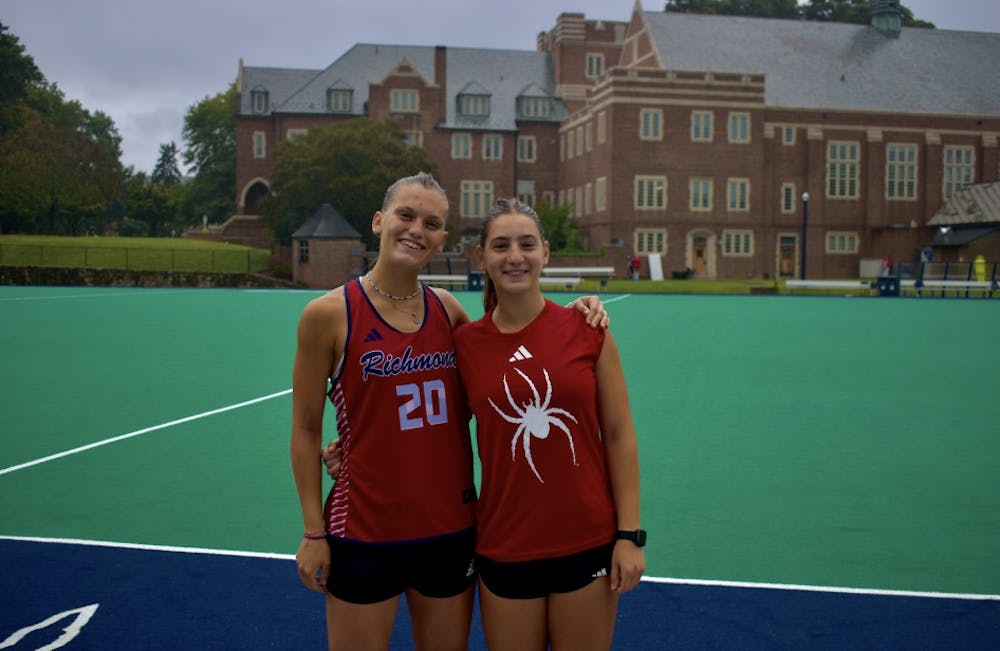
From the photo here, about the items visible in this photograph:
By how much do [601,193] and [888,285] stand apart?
2584 centimetres

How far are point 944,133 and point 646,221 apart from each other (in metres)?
22.5

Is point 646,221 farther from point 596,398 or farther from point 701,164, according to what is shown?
point 596,398

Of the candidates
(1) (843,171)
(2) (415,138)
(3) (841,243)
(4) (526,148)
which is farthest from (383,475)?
(4) (526,148)

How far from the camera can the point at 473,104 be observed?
73.9 meters

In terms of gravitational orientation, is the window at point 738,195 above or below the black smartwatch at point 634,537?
above

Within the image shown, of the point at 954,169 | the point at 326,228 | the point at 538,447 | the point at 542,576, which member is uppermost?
the point at 954,169

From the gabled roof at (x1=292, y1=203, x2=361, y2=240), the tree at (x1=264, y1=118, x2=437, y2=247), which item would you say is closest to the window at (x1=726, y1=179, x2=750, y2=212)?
the tree at (x1=264, y1=118, x2=437, y2=247)

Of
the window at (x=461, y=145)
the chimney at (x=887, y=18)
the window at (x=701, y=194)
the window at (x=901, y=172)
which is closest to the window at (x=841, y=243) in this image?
the window at (x=901, y=172)

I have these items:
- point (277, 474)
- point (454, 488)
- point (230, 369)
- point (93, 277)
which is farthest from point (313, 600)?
point (93, 277)

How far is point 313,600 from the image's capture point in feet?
18.2

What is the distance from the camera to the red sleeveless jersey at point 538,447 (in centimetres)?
346

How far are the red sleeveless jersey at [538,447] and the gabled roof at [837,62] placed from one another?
64.3 metres

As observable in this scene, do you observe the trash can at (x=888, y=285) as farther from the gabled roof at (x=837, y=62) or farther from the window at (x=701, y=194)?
the gabled roof at (x=837, y=62)

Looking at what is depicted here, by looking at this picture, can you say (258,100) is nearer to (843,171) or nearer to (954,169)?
(843,171)
